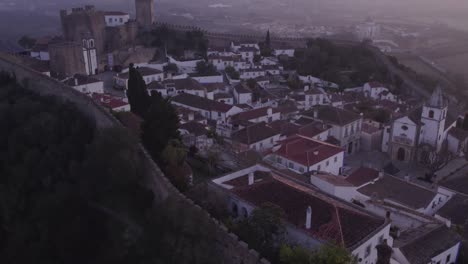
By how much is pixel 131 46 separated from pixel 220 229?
3122cm

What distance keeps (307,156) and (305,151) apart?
1.56 feet

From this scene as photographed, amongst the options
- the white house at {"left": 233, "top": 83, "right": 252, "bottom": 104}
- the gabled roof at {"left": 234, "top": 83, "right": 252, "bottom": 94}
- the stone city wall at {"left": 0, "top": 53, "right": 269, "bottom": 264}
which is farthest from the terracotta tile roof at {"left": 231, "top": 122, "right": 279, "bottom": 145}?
the stone city wall at {"left": 0, "top": 53, "right": 269, "bottom": 264}

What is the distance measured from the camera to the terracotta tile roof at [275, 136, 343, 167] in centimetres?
1844

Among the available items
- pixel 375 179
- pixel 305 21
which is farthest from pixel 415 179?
pixel 305 21

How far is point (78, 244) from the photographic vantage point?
12469 millimetres

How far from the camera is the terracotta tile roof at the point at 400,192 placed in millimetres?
16250

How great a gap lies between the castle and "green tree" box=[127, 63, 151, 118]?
42.8 ft

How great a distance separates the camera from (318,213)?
1095cm

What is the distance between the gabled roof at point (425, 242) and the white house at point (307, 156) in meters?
5.65

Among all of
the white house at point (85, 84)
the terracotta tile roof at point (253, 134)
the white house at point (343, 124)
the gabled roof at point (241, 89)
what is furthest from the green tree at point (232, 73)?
the terracotta tile roof at point (253, 134)

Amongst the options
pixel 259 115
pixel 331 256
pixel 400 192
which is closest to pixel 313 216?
pixel 331 256

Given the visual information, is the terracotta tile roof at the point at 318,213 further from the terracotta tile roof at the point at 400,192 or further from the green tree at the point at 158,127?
the terracotta tile roof at the point at 400,192

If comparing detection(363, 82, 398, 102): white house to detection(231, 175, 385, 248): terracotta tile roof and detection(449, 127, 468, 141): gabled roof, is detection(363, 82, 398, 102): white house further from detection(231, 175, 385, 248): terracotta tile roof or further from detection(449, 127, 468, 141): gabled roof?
detection(231, 175, 385, 248): terracotta tile roof

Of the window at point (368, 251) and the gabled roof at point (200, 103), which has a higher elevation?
the window at point (368, 251)
